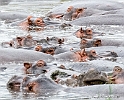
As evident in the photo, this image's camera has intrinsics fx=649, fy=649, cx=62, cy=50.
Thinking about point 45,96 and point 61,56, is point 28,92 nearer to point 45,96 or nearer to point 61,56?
point 45,96

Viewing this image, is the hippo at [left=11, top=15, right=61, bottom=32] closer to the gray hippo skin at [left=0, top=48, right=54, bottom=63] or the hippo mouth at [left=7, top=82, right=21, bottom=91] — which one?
the gray hippo skin at [left=0, top=48, right=54, bottom=63]

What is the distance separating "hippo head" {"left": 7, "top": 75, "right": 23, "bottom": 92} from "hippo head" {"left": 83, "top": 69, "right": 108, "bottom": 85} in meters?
0.70

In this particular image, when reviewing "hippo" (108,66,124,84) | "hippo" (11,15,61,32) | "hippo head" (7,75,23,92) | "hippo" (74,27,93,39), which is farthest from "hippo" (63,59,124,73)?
"hippo" (11,15,61,32)

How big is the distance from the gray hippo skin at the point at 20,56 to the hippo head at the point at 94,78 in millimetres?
2152

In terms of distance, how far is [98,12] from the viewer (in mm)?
14508

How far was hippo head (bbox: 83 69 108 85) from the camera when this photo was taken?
678cm

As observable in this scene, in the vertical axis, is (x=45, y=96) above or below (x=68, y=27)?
above

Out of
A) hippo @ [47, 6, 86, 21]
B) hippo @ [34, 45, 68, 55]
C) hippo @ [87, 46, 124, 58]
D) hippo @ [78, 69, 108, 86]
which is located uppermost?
hippo @ [78, 69, 108, 86]

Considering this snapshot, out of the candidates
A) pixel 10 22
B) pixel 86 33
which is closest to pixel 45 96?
pixel 86 33

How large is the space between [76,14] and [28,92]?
25.7 feet

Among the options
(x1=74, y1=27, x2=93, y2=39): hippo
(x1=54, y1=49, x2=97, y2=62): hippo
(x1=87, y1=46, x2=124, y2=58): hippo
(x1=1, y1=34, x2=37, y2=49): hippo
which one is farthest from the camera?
(x1=74, y1=27, x2=93, y2=39): hippo

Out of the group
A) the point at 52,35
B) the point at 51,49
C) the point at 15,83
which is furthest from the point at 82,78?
the point at 52,35

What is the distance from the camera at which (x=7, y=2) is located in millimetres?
18531

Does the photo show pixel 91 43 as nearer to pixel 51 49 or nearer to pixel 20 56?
pixel 51 49
